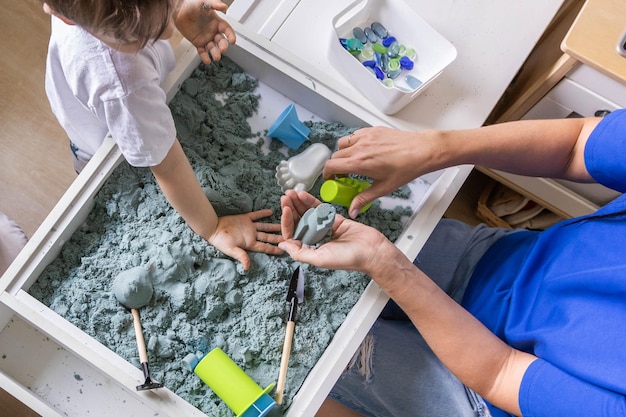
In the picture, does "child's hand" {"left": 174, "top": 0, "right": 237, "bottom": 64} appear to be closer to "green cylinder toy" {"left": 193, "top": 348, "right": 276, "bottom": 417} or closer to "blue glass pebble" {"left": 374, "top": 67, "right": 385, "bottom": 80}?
"blue glass pebble" {"left": 374, "top": 67, "right": 385, "bottom": 80}

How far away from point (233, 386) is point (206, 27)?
20.5 inches

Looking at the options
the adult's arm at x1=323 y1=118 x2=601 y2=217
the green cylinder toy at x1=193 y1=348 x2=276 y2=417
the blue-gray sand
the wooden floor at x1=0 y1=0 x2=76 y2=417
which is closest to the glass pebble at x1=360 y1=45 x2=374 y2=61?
the adult's arm at x1=323 y1=118 x2=601 y2=217

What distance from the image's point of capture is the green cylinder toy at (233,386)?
72cm

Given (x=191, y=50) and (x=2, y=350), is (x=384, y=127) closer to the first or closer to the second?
(x=191, y=50)

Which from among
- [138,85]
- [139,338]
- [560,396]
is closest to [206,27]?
[138,85]

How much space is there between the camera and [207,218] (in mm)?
803

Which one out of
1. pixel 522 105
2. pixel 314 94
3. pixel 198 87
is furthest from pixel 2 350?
pixel 522 105

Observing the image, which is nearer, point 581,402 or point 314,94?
point 581,402

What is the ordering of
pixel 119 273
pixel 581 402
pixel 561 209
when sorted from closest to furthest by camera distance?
pixel 581 402 → pixel 119 273 → pixel 561 209

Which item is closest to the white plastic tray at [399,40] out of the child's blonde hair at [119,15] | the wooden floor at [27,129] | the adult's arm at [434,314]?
the adult's arm at [434,314]

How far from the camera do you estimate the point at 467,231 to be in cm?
99

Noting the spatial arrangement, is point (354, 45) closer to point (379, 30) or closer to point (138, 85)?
point (379, 30)

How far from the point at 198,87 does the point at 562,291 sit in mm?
614

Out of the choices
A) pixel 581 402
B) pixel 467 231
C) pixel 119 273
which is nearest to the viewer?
pixel 581 402
